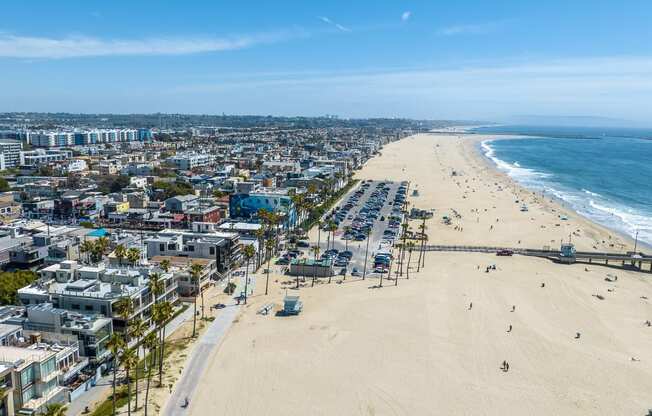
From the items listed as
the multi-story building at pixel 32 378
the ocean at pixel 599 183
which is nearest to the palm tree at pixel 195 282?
the multi-story building at pixel 32 378

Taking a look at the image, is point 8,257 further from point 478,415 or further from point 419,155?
point 419,155

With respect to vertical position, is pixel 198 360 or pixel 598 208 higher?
pixel 598 208

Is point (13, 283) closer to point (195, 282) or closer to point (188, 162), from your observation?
point (195, 282)

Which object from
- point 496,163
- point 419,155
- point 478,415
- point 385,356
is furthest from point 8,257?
point 419,155

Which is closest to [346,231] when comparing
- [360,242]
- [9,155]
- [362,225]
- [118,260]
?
[360,242]

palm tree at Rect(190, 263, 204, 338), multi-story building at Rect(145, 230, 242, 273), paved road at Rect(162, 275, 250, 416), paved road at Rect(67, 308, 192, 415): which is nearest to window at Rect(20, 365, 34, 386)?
paved road at Rect(67, 308, 192, 415)
